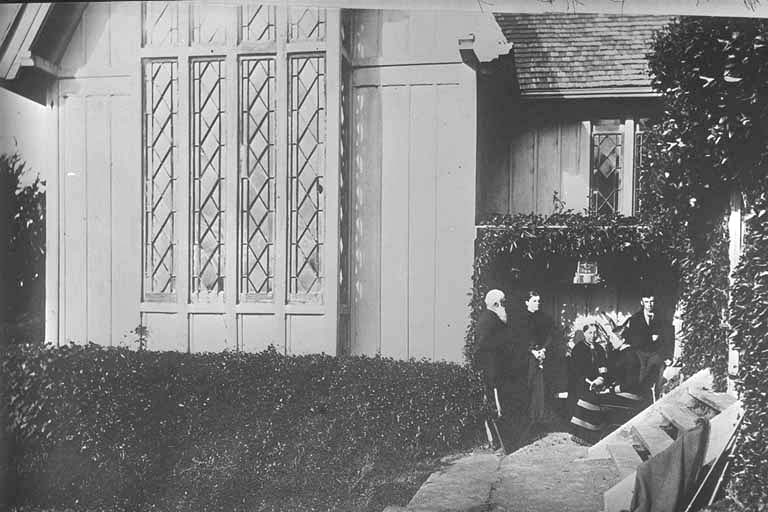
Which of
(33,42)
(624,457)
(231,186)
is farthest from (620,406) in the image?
(33,42)

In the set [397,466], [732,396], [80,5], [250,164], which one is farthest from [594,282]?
[80,5]

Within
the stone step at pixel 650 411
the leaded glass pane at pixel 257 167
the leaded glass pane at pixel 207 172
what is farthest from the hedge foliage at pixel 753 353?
the leaded glass pane at pixel 207 172

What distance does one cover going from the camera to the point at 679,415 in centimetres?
271

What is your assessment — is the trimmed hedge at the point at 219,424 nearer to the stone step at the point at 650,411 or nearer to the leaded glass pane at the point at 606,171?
the stone step at the point at 650,411

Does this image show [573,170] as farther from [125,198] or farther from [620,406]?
[125,198]

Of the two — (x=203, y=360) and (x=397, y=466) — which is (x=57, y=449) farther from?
(x=397, y=466)

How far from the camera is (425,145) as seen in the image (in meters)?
2.72

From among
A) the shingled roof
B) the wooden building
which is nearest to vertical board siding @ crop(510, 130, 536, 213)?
the wooden building

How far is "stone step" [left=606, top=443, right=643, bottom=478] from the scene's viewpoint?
2.70 metres

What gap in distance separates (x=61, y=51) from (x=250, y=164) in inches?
39.9

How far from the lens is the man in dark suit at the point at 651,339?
2732mm

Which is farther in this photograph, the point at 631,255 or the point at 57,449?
the point at 57,449

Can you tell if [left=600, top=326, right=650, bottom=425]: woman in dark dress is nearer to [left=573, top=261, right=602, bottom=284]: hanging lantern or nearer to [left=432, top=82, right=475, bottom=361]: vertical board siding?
[left=573, top=261, right=602, bottom=284]: hanging lantern

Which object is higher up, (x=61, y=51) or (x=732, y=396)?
(x=61, y=51)
